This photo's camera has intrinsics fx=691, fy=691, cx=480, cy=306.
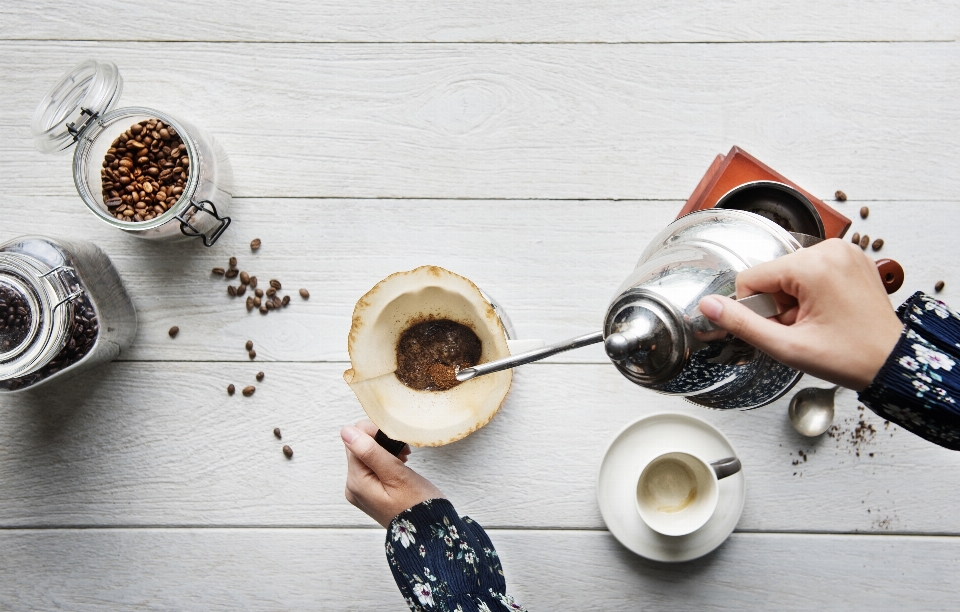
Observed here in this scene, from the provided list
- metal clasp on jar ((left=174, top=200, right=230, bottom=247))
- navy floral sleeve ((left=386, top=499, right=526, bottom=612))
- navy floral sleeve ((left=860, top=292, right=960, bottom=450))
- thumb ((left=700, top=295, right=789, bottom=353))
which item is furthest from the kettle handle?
metal clasp on jar ((left=174, top=200, right=230, bottom=247))

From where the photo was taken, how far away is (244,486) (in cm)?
103

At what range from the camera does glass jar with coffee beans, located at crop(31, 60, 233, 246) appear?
933 mm

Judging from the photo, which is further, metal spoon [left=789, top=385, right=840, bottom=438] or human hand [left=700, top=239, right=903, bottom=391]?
metal spoon [left=789, top=385, right=840, bottom=438]

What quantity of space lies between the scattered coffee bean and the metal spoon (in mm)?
918

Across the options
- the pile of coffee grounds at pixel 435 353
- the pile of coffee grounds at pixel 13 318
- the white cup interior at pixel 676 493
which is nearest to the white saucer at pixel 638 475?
the white cup interior at pixel 676 493

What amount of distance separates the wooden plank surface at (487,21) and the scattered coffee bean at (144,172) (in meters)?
0.19

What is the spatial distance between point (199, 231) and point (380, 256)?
0.87ft

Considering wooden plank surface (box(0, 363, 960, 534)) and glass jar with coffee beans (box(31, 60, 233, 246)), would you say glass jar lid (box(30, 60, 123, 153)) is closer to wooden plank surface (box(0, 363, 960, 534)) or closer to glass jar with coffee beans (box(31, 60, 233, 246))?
glass jar with coffee beans (box(31, 60, 233, 246))

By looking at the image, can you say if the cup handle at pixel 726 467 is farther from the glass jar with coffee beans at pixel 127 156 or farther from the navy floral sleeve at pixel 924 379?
the glass jar with coffee beans at pixel 127 156

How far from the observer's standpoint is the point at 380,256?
1.03 metres

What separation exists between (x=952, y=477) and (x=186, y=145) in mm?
1182

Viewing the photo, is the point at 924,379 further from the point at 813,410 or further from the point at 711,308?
the point at 813,410

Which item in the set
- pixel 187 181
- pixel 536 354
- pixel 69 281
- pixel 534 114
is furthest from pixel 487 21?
pixel 69 281

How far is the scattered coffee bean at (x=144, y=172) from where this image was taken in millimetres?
960
